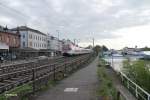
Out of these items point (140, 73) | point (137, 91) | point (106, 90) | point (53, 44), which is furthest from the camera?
point (53, 44)

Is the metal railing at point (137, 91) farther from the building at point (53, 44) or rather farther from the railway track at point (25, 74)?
the building at point (53, 44)

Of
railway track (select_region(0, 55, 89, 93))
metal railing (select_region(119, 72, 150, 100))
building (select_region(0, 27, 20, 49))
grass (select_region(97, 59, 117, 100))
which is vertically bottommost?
metal railing (select_region(119, 72, 150, 100))

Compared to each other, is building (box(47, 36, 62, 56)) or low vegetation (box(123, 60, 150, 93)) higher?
building (box(47, 36, 62, 56))

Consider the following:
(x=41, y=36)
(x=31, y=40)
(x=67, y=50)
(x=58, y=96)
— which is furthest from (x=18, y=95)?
(x=41, y=36)

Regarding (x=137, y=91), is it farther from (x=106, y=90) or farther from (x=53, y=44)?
(x=53, y=44)

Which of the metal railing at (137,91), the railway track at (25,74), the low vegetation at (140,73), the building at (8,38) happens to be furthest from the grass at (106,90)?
the building at (8,38)

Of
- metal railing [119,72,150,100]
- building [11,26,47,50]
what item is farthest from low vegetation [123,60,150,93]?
building [11,26,47,50]

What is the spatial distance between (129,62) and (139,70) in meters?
3.81

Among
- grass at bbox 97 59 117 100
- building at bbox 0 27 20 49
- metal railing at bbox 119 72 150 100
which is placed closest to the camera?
grass at bbox 97 59 117 100

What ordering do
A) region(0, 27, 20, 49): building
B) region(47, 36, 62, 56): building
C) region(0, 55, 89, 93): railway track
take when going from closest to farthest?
region(0, 55, 89, 93): railway track
region(0, 27, 20, 49): building
region(47, 36, 62, 56): building

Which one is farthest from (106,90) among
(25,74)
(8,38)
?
(8,38)

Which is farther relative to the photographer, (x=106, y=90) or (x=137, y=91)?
(x=137, y=91)

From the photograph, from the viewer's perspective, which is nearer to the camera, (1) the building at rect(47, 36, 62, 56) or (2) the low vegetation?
(2) the low vegetation

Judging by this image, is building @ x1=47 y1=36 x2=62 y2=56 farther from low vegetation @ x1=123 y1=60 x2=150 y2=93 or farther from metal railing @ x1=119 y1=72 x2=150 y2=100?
metal railing @ x1=119 y1=72 x2=150 y2=100
